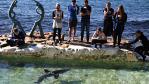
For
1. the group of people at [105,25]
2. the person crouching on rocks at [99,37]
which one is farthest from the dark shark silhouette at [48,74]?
the group of people at [105,25]

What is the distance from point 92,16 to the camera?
38.4 meters

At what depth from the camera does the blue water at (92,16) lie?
1307 inches

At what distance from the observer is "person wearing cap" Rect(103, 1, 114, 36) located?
69.3ft

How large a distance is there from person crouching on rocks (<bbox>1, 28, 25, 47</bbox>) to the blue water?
8.62m

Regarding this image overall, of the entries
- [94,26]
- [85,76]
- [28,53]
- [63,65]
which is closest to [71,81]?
[85,76]

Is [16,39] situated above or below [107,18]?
below

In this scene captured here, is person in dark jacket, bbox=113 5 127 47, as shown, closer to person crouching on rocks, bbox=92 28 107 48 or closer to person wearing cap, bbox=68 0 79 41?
person crouching on rocks, bbox=92 28 107 48

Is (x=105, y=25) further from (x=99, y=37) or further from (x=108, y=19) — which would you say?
(x=99, y=37)

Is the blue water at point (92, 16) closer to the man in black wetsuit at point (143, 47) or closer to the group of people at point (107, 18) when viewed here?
the group of people at point (107, 18)

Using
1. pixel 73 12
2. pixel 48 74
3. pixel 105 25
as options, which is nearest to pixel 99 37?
pixel 105 25

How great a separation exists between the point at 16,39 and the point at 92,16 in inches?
683

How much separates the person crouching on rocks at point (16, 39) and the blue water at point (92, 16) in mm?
8622

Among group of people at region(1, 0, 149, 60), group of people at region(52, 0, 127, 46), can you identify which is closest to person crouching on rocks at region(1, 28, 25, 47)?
group of people at region(1, 0, 149, 60)

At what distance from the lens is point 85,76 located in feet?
63.8
